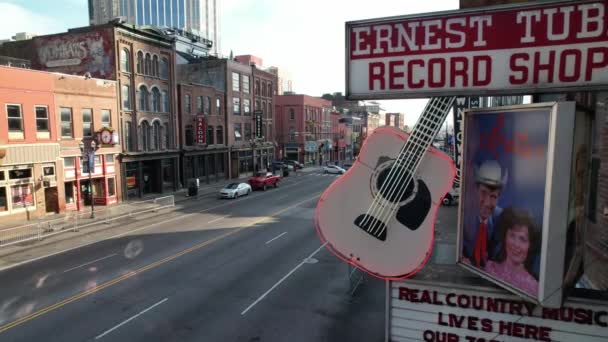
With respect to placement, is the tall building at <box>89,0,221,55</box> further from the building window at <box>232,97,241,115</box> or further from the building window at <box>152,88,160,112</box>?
the building window at <box>152,88,160,112</box>

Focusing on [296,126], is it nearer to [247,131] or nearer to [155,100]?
[247,131]

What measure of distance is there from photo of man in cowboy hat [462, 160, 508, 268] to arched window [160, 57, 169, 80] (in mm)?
40791

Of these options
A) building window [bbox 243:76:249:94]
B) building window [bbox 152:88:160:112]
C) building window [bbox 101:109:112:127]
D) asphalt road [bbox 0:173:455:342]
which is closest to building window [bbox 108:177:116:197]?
building window [bbox 101:109:112:127]

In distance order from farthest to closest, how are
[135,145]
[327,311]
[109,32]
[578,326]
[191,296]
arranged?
[135,145], [109,32], [191,296], [327,311], [578,326]

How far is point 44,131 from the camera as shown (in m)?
29.0

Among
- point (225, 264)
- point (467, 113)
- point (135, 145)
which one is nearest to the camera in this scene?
point (467, 113)

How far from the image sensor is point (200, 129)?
4647 centimetres

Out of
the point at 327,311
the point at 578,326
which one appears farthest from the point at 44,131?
the point at 578,326

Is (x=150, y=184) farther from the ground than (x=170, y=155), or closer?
closer

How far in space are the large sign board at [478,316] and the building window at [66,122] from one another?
3170 centimetres

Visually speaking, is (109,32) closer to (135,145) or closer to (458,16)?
(135,145)

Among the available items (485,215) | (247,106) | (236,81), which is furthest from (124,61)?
(485,215)

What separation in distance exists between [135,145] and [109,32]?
961 centimetres

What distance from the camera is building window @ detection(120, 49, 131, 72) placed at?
36156 millimetres
